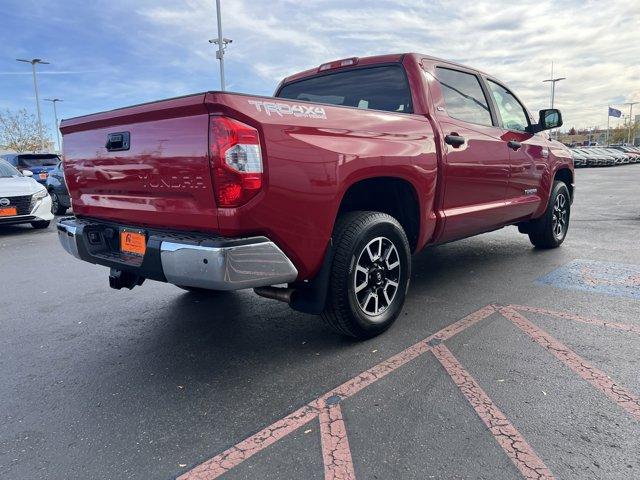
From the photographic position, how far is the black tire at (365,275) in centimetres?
301

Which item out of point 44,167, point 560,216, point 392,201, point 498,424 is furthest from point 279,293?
point 44,167

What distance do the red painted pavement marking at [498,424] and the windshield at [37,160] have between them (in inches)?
548

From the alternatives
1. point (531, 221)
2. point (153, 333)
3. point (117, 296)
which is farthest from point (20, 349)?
point (531, 221)

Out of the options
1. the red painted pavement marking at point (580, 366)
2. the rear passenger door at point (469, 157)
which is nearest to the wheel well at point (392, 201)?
the rear passenger door at point (469, 157)

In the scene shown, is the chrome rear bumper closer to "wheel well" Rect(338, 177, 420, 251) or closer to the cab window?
"wheel well" Rect(338, 177, 420, 251)

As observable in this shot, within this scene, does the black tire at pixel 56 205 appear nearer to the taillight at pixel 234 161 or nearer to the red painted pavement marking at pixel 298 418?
the taillight at pixel 234 161

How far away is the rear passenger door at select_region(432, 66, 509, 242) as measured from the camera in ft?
12.7

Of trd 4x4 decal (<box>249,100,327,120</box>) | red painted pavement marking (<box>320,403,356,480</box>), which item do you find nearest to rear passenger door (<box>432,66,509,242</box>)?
trd 4x4 decal (<box>249,100,327,120</box>)

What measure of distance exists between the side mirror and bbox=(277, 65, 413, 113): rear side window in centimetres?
220

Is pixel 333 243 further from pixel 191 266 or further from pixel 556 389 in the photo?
pixel 556 389

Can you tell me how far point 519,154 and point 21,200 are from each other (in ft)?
26.7

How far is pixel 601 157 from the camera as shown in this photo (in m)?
40.3

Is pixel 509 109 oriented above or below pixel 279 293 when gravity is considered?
above

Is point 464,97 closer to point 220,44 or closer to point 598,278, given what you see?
point 598,278
